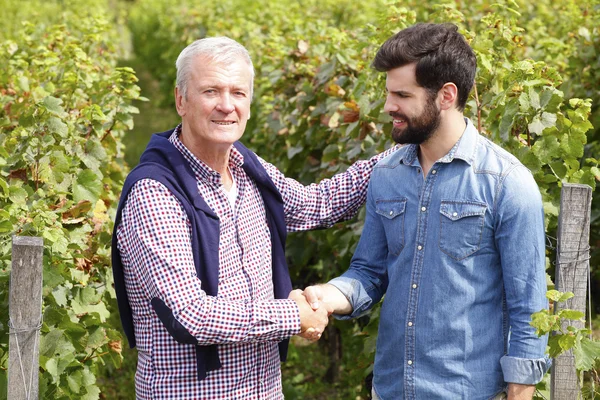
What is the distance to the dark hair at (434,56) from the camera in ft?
8.49

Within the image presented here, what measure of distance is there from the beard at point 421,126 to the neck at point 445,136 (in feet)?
0.08

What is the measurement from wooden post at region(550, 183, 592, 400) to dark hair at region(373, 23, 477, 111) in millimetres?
492

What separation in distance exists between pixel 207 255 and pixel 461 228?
763 millimetres

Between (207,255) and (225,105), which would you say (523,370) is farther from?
(225,105)

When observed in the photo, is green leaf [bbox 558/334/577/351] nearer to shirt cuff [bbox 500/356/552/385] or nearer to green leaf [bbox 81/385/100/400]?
shirt cuff [bbox 500/356/552/385]

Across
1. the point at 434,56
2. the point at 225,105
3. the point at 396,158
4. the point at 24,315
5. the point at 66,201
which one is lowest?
the point at 24,315

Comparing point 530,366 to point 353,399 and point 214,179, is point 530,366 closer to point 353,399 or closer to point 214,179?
point 214,179

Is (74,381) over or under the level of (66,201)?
under

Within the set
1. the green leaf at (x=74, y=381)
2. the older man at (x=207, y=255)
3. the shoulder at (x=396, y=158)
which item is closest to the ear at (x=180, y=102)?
the older man at (x=207, y=255)

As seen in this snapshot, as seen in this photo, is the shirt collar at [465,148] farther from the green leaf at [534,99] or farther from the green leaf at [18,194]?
the green leaf at [18,194]

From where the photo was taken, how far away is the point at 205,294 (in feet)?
8.51

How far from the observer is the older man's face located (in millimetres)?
2760

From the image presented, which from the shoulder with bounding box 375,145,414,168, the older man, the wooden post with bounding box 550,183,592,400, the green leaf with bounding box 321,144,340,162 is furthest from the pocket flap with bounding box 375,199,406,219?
the green leaf with bounding box 321,144,340,162

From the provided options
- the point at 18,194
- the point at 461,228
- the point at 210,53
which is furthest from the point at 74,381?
the point at 461,228
